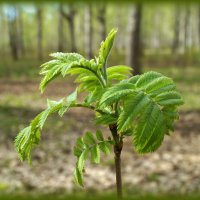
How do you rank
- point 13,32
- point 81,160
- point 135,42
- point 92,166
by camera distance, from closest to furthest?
point 81,160 → point 92,166 → point 135,42 → point 13,32

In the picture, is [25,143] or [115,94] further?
[25,143]

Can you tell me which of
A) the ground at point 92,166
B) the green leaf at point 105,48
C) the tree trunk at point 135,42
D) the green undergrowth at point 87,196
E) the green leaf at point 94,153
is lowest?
the green undergrowth at point 87,196

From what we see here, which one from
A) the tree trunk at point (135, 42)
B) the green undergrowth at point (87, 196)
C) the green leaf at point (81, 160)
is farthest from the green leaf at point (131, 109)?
the tree trunk at point (135, 42)

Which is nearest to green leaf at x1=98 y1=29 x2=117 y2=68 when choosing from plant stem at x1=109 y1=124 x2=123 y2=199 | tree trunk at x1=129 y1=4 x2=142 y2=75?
plant stem at x1=109 y1=124 x2=123 y2=199

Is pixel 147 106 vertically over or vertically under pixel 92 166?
over

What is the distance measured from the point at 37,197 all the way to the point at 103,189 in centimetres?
81

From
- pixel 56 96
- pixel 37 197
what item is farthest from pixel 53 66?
pixel 56 96

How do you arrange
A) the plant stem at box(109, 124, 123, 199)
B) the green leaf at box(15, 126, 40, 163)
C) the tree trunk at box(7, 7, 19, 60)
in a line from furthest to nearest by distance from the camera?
the tree trunk at box(7, 7, 19, 60), the green leaf at box(15, 126, 40, 163), the plant stem at box(109, 124, 123, 199)

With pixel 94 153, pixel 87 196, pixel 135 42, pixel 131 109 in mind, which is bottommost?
pixel 87 196

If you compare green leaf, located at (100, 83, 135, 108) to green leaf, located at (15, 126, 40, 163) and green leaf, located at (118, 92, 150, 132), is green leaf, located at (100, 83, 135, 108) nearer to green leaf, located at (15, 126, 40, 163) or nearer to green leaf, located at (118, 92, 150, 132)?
green leaf, located at (118, 92, 150, 132)

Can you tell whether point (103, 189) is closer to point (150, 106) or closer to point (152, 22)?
point (150, 106)

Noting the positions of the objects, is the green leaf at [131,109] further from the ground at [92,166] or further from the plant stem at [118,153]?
the ground at [92,166]

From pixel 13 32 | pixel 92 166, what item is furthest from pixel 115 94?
pixel 13 32

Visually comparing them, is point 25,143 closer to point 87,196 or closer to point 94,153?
point 94,153
